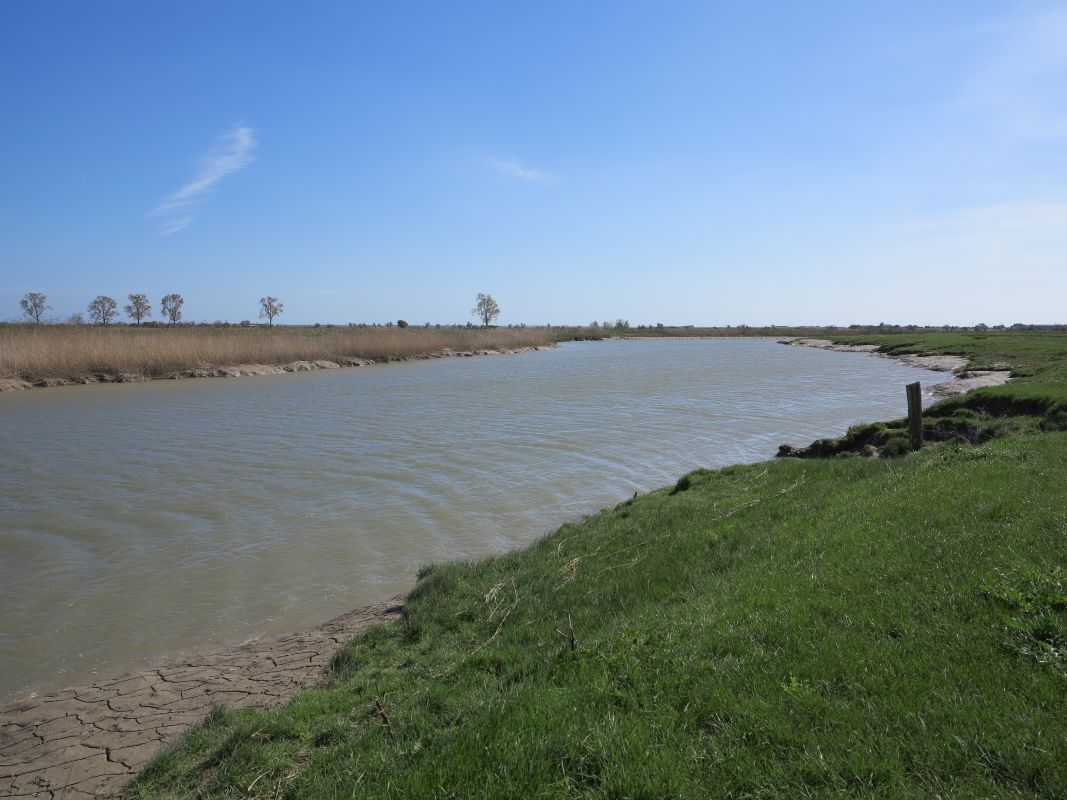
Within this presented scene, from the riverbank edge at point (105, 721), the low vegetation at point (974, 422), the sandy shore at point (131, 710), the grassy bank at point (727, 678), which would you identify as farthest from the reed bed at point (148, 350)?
the low vegetation at point (974, 422)

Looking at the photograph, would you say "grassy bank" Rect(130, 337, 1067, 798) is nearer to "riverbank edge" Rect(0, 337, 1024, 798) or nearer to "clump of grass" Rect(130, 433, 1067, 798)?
"clump of grass" Rect(130, 433, 1067, 798)

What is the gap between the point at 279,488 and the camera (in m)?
13.1

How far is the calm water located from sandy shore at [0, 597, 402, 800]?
0.53 metres

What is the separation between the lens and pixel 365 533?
10.3m

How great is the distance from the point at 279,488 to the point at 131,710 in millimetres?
7994

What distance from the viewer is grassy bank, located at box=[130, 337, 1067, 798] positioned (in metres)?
3.20

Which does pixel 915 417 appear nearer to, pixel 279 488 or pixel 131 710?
pixel 279 488

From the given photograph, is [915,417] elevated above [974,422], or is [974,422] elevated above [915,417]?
[915,417]

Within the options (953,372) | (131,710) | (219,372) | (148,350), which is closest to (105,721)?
(131,710)

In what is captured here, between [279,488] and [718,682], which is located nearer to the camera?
[718,682]


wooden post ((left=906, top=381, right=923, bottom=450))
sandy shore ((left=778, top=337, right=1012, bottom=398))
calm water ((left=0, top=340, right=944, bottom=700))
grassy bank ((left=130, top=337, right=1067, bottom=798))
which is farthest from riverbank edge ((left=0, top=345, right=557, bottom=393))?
sandy shore ((left=778, top=337, right=1012, bottom=398))

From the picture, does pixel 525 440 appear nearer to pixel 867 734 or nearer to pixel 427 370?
pixel 867 734

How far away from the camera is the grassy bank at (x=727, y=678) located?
3197 mm

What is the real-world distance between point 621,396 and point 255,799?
88.0 feet
